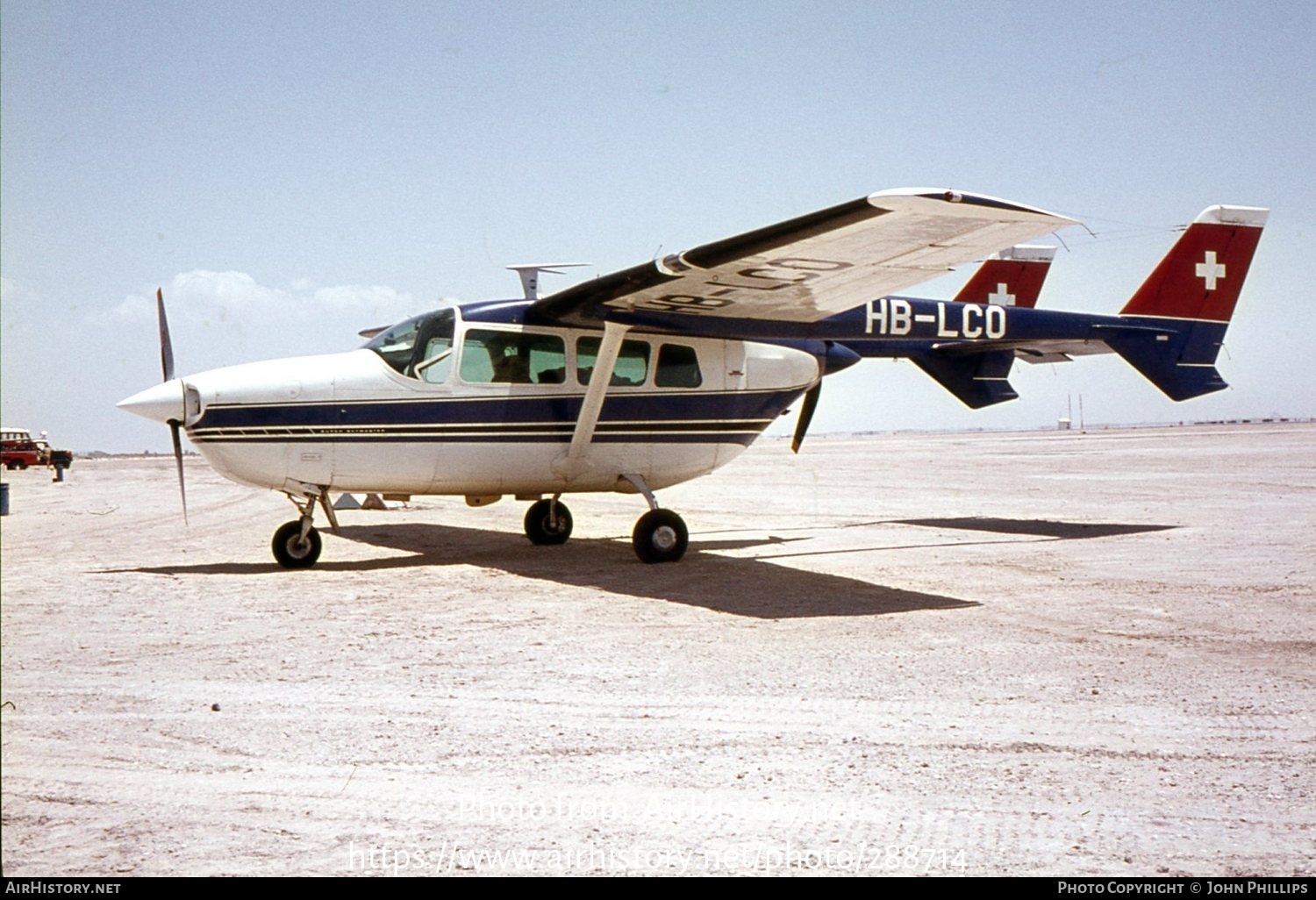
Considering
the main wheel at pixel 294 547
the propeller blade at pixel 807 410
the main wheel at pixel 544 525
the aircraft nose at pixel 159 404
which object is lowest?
the main wheel at pixel 544 525

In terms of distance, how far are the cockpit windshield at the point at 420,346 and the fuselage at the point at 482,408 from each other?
0.04ft

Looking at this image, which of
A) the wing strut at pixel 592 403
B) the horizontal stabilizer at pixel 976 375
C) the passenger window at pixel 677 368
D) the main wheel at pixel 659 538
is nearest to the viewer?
the wing strut at pixel 592 403

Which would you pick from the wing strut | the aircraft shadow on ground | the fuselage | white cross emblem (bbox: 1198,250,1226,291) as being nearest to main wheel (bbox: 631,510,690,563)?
the aircraft shadow on ground

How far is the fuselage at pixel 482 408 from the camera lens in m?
9.93

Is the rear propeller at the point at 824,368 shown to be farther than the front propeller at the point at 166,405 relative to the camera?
Yes

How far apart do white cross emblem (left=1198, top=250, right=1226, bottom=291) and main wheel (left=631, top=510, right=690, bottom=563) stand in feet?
34.1

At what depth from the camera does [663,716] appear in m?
4.96

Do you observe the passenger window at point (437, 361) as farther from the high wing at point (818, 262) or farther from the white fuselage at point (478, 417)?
the high wing at point (818, 262)

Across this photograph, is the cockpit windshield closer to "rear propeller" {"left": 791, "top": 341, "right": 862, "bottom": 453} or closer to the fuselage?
the fuselage

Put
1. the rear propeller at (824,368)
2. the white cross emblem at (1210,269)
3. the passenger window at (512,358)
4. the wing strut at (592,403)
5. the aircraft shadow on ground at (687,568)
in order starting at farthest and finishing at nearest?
the white cross emblem at (1210,269) < the rear propeller at (824,368) < the wing strut at (592,403) < the passenger window at (512,358) < the aircraft shadow on ground at (687,568)

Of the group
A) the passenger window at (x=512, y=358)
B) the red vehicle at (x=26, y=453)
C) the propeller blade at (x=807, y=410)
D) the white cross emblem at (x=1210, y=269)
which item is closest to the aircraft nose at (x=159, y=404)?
the passenger window at (x=512, y=358)
